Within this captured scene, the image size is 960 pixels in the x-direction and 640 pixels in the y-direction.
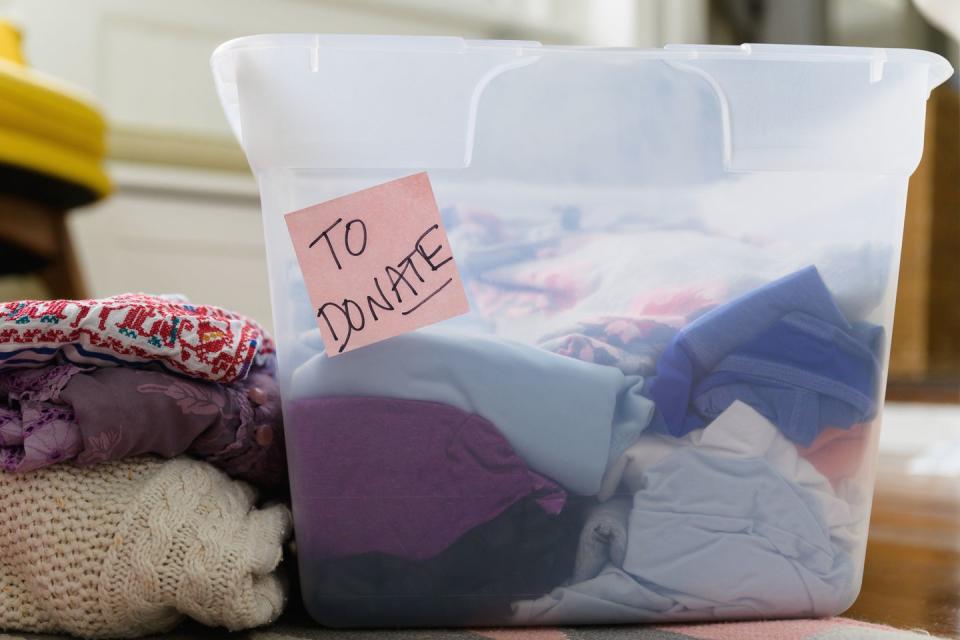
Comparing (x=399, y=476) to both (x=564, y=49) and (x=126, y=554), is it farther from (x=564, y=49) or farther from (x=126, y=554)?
(x=564, y=49)

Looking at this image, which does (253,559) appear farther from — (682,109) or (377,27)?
(377,27)

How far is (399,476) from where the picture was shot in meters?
0.49

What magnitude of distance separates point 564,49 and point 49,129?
41.8 inches

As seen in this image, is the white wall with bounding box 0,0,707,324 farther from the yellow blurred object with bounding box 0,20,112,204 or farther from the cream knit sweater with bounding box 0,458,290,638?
A: the cream knit sweater with bounding box 0,458,290,638

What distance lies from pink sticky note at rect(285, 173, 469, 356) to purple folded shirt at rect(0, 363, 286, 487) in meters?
0.09

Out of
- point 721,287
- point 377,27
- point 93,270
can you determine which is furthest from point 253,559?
point 377,27

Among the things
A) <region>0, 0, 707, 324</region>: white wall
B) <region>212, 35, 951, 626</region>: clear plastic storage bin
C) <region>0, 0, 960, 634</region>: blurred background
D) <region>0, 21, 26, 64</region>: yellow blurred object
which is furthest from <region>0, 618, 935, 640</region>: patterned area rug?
<region>0, 0, 707, 324</region>: white wall

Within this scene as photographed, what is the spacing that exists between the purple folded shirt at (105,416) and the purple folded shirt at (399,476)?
5 centimetres

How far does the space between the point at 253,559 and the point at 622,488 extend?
0.20 metres

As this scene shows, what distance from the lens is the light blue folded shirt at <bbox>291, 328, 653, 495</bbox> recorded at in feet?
1.58

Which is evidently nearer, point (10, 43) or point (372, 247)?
point (372, 247)

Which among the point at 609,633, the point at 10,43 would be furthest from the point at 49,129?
the point at 609,633

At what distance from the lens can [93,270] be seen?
5.96 ft

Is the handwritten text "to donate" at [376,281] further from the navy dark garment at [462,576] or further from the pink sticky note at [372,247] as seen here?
the navy dark garment at [462,576]
